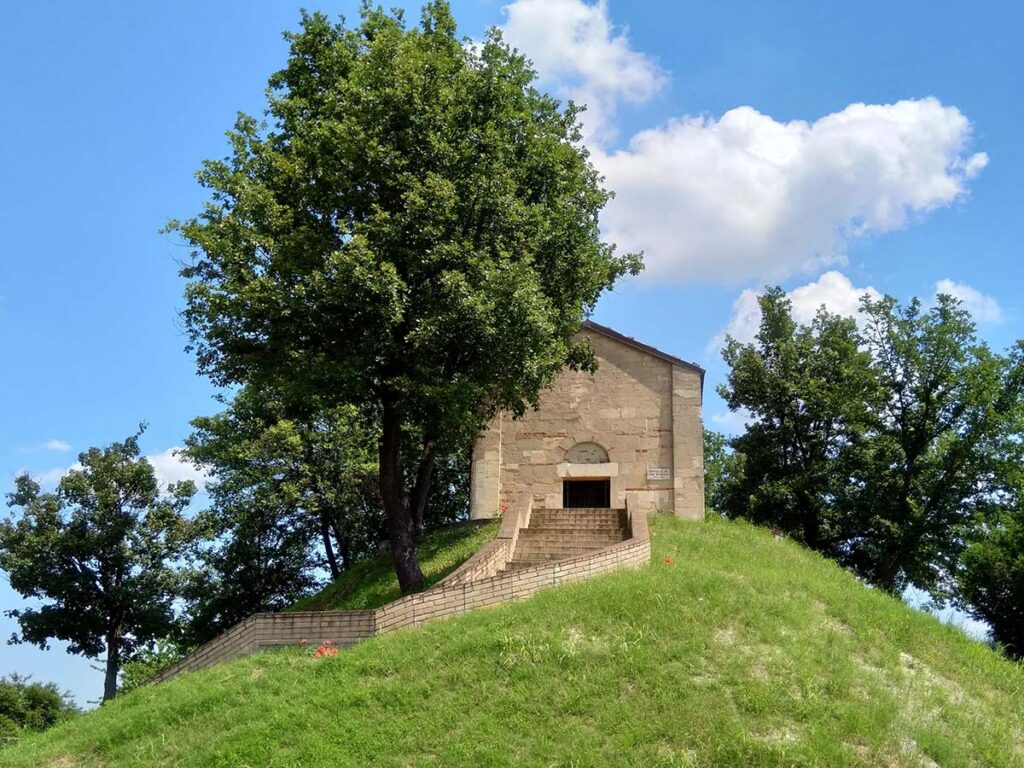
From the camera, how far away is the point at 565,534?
18828 millimetres

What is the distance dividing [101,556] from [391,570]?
39.0 feet

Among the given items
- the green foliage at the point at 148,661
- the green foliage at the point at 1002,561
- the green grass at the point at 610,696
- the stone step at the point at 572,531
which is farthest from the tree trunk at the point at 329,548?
the green foliage at the point at 1002,561

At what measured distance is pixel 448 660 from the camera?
414 inches

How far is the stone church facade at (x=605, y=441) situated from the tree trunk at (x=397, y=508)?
6.07m

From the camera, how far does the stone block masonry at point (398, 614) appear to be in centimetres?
1254

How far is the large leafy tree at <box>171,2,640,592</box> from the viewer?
47.7 ft

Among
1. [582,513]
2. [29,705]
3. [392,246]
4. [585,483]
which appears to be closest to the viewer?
[392,246]

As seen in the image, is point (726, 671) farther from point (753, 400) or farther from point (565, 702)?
point (753, 400)

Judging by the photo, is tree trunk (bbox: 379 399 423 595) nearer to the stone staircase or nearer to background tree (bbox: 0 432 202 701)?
the stone staircase

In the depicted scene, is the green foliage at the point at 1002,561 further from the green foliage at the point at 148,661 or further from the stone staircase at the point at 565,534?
the green foliage at the point at 148,661

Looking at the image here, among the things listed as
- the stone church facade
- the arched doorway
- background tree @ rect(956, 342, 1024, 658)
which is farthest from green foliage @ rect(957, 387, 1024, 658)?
the arched doorway

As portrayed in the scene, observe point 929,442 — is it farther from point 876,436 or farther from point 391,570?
point 391,570

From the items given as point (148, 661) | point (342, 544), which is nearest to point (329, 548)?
point (342, 544)

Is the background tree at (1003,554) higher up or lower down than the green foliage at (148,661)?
higher up
